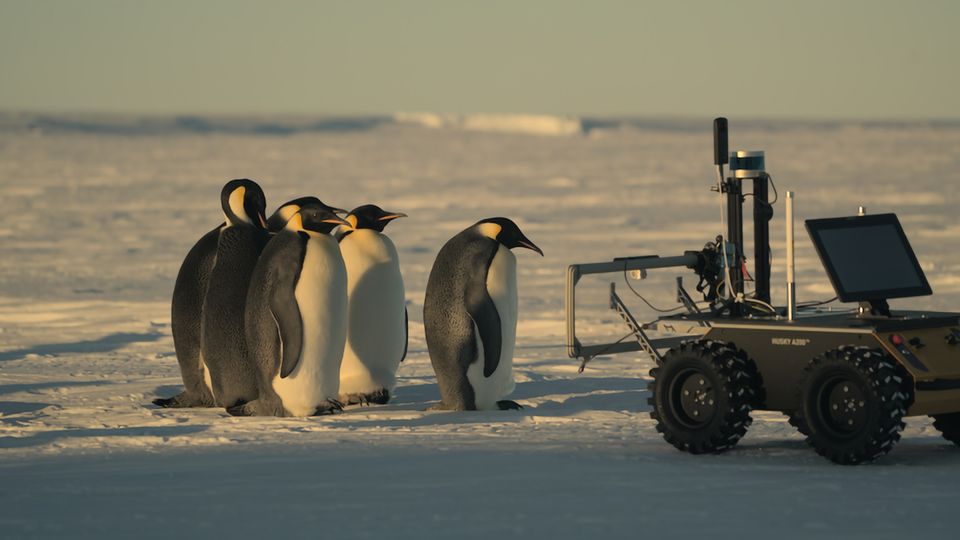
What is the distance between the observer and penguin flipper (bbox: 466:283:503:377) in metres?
9.54

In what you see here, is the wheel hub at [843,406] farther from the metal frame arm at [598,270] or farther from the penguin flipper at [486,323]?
the penguin flipper at [486,323]

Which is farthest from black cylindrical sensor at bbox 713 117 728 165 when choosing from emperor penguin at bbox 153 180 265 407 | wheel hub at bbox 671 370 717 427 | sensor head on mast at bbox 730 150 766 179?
emperor penguin at bbox 153 180 265 407

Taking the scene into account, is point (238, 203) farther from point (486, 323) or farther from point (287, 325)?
point (486, 323)

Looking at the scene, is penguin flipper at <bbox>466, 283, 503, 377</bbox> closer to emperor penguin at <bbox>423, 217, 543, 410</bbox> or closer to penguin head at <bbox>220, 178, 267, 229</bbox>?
emperor penguin at <bbox>423, 217, 543, 410</bbox>

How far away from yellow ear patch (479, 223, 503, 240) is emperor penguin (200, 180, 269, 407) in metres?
1.39

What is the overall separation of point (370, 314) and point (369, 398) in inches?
20.0

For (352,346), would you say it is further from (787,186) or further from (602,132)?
(602,132)

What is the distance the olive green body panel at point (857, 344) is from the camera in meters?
7.09

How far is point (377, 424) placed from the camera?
29.4ft

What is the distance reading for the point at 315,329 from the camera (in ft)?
31.1

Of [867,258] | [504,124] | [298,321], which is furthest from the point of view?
[504,124]

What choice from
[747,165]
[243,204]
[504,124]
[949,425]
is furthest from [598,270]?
[504,124]

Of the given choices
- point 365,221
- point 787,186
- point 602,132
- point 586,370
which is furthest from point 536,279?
point 602,132

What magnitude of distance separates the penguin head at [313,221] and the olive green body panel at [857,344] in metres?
2.83
